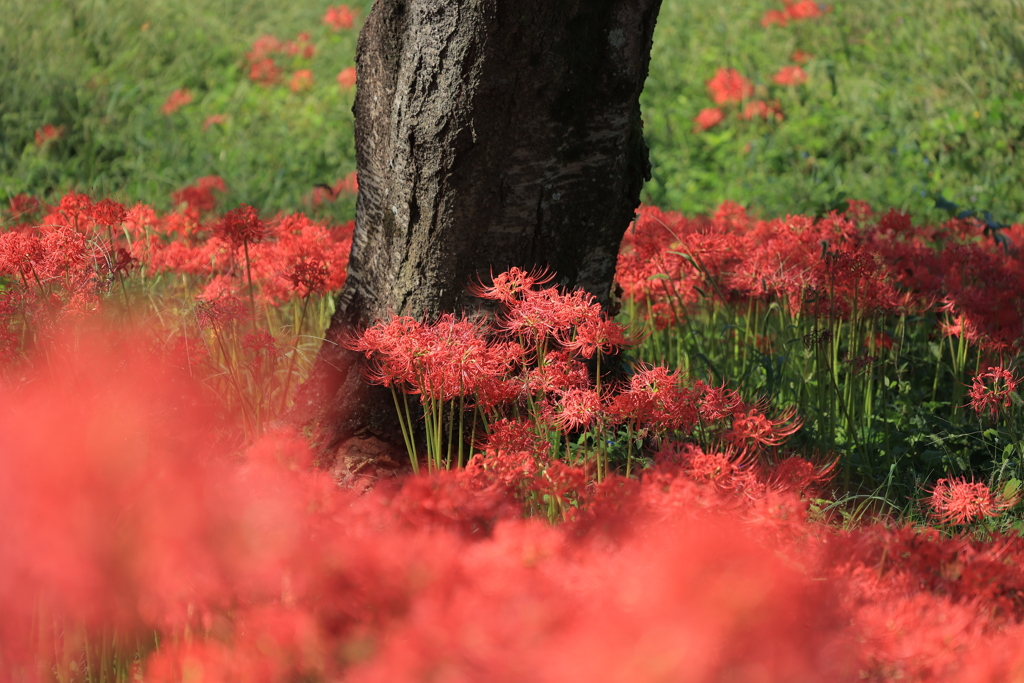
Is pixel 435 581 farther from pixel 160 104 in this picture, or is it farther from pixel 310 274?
pixel 160 104

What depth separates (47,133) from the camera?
254 inches

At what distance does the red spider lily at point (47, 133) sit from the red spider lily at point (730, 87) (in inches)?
194

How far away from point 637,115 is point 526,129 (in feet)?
1.54

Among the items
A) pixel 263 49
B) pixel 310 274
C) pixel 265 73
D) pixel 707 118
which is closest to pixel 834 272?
pixel 310 274

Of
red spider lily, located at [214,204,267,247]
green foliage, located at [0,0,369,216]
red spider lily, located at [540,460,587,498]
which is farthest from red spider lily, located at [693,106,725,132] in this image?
red spider lily, located at [540,460,587,498]

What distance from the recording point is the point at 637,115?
280 centimetres

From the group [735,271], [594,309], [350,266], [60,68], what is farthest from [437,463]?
[60,68]

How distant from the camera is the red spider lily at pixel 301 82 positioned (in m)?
7.97

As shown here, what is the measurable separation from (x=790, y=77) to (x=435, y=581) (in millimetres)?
6946

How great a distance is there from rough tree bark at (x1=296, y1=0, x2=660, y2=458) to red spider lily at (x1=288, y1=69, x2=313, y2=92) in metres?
5.59

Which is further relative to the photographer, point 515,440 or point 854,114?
point 854,114

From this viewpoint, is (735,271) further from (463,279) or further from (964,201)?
(964,201)

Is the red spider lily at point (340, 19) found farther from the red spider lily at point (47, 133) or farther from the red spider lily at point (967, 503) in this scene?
the red spider lily at point (967, 503)

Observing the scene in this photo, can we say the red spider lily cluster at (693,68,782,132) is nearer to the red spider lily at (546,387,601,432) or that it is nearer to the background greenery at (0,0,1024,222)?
the background greenery at (0,0,1024,222)
